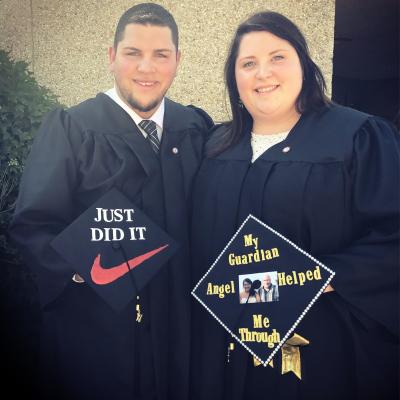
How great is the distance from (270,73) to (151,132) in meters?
0.60

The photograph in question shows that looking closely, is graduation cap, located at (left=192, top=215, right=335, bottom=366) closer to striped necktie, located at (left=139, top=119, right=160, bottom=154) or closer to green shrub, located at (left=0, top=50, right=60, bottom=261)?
striped necktie, located at (left=139, top=119, right=160, bottom=154)

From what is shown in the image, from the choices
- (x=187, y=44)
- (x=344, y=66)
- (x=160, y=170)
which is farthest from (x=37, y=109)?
(x=344, y=66)

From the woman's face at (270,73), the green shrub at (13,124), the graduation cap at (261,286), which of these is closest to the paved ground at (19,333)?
the green shrub at (13,124)

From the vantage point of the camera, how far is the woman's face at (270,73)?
1.97 meters

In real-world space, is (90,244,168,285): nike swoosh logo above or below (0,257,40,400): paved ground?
above

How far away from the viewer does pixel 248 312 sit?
1.80 m

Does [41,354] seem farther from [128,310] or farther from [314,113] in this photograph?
[314,113]

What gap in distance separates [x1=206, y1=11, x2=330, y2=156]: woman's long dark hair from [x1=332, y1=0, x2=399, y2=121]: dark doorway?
12.2 feet

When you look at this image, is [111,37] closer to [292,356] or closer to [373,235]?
[373,235]

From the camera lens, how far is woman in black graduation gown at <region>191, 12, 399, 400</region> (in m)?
1.77

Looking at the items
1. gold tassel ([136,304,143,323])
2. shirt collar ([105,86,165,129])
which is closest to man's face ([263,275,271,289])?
gold tassel ([136,304,143,323])

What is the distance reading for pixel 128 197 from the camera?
1.98m

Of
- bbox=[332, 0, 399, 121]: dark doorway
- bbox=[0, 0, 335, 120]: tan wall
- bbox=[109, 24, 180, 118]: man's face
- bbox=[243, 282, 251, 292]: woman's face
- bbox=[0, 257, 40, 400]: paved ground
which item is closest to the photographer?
bbox=[243, 282, 251, 292]: woman's face

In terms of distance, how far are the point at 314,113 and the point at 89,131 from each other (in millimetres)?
992
